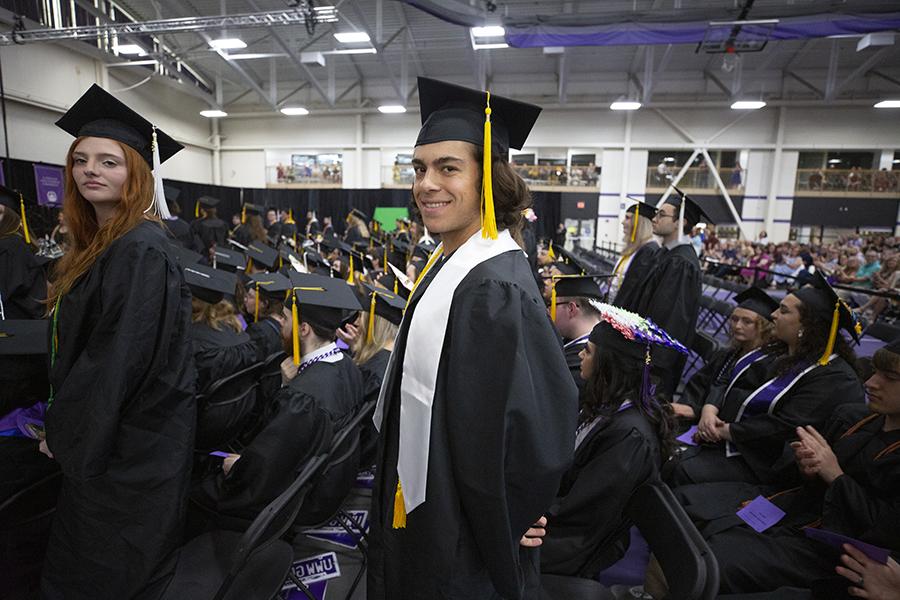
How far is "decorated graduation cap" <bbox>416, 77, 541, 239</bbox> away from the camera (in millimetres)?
1213

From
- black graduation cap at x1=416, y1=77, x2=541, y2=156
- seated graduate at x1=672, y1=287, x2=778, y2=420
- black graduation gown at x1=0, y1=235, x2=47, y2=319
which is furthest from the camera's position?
black graduation gown at x1=0, y1=235, x2=47, y2=319

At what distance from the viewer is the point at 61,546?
1671mm

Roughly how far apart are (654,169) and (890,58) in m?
7.87

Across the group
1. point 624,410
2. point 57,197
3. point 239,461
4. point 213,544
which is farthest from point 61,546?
point 57,197

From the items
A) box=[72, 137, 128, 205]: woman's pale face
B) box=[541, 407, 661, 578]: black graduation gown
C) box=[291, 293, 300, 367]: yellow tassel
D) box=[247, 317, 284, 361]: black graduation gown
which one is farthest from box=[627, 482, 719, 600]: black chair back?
box=[247, 317, 284, 361]: black graduation gown

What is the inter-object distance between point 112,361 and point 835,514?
2.72 metres

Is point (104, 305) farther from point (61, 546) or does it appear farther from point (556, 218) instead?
point (556, 218)

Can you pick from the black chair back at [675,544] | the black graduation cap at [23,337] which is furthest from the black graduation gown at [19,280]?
the black chair back at [675,544]

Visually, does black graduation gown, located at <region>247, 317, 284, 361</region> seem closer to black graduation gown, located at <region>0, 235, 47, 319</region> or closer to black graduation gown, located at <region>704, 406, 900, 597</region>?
black graduation gown, located at <region>0, 235, 47, 319</region>

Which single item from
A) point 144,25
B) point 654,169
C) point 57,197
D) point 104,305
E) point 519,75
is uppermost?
point 519,75

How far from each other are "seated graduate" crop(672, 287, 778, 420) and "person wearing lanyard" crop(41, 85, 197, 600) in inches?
112

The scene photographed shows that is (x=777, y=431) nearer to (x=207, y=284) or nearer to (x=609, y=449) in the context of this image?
(x=609, y=449)

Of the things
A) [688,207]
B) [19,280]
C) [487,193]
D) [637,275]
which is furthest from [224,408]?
[688,207]

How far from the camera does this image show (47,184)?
11391 millimetres
